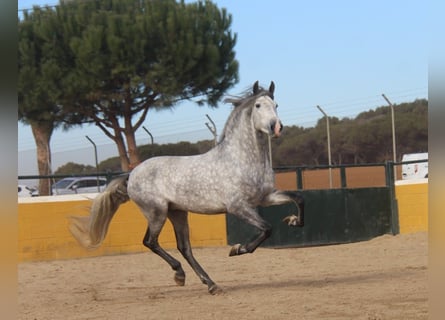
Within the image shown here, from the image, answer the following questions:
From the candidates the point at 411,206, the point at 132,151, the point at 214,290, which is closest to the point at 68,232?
the point at 214,290

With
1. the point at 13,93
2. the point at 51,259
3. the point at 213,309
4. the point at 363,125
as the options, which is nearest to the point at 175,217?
the point at 213,309

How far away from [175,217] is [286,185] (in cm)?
1098

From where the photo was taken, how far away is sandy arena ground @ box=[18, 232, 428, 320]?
5992 mm

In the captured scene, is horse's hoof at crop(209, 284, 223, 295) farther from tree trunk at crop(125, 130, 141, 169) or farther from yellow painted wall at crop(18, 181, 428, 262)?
tree trunk at crop(125, 130, 141, 169)

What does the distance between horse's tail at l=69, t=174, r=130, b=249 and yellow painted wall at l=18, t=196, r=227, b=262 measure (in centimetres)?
297

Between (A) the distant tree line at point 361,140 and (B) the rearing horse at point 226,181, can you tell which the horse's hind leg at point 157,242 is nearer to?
(B) the rearing horse at point 226,181

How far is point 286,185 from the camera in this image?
1869 cm

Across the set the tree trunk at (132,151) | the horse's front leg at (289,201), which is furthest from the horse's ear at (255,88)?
the tree trunk at (132,151)

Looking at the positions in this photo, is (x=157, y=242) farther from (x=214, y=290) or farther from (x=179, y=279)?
(x=214, y=290)

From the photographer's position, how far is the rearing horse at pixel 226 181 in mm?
6945

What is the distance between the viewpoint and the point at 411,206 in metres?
12.9

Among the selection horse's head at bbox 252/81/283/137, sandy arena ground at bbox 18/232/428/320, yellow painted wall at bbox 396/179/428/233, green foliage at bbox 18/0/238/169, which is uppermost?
green foliage at bbox 18/0/238/169

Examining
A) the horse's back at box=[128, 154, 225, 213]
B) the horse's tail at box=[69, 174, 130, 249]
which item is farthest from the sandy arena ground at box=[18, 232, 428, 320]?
the horse's back at box=[128, 154, 225, 213]

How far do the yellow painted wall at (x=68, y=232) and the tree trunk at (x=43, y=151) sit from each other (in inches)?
122
